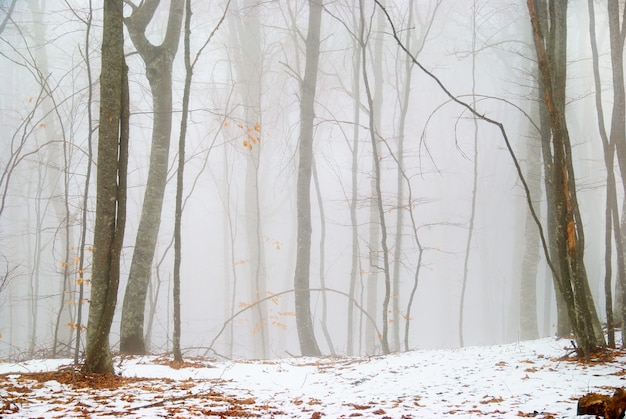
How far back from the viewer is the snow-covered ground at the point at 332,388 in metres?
2.95

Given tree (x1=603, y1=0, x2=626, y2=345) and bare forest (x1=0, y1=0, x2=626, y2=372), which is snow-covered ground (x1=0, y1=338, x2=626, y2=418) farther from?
tree (x1=603, y1=0, x2=626, y2=345)

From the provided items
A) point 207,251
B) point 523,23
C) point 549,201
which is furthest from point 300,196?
point 207,251

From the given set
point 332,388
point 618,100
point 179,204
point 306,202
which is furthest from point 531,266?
point 179,204

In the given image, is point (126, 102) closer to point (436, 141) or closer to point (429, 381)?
point (429, 381)

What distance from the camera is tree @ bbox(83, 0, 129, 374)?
404 centimetres

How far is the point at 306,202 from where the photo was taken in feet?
29.0

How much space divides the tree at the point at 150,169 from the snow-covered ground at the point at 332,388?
70 cm

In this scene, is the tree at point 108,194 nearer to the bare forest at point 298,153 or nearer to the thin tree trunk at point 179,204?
the bare forest at point 298,153

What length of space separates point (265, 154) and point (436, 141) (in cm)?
1801

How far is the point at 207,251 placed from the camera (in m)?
49.8

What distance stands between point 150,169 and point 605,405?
5.95 m

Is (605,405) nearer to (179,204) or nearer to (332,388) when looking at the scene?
(332,388)

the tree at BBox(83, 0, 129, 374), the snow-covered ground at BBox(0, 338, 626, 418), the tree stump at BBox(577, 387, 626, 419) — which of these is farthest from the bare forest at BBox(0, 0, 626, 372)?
the tree stump at BBox(577, 387, 626, 419)

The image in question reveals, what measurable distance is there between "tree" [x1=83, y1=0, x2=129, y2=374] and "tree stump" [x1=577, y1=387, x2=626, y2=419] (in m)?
3.70
